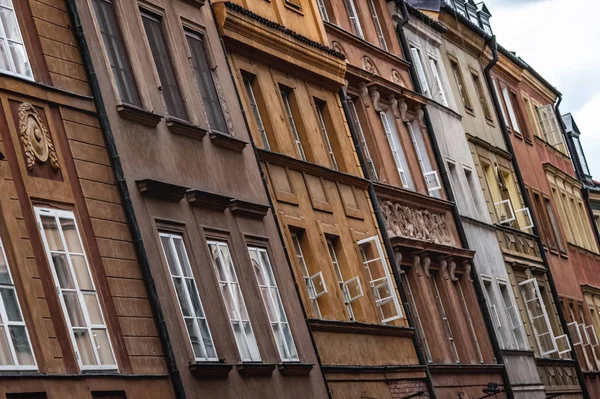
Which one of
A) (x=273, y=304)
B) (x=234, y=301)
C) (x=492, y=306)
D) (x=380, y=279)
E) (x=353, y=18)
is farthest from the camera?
(x=492, y=306)

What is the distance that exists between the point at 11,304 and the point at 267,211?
31.5ft

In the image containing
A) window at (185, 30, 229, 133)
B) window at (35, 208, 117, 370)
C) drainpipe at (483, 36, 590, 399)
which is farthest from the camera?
drainpipe at (483, 36, 590, 399)

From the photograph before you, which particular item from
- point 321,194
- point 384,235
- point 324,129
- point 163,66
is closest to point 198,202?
point 163,66

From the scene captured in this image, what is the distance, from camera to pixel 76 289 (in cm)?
2084

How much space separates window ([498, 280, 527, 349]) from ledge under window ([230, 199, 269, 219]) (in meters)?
17.6

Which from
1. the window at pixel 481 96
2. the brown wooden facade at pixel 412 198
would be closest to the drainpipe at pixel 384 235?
the brown wooden facade at pixel 412 198

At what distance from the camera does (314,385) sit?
28.1 metres

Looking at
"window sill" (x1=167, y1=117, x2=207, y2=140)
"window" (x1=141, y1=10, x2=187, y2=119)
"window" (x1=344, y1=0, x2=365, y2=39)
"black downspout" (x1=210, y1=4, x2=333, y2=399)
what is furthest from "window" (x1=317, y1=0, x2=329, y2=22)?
"window sill" (x1=167, y1=117, x2=207, y2=140)

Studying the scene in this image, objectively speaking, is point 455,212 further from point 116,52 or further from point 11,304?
point 11,304

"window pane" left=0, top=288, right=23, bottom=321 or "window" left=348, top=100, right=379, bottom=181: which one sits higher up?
"window" left=348, top=100, right=379, bottom=181

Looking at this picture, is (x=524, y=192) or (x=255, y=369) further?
(x=524, y=192)

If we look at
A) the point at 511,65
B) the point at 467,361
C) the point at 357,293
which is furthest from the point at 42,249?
the point at 511,65

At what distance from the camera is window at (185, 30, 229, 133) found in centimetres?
2783

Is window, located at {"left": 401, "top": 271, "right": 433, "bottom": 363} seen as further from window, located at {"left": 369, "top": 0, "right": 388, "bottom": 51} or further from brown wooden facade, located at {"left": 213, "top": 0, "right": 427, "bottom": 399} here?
window, located at {"left": 369, "top": 0, "right": 388, "bottom": 51}
